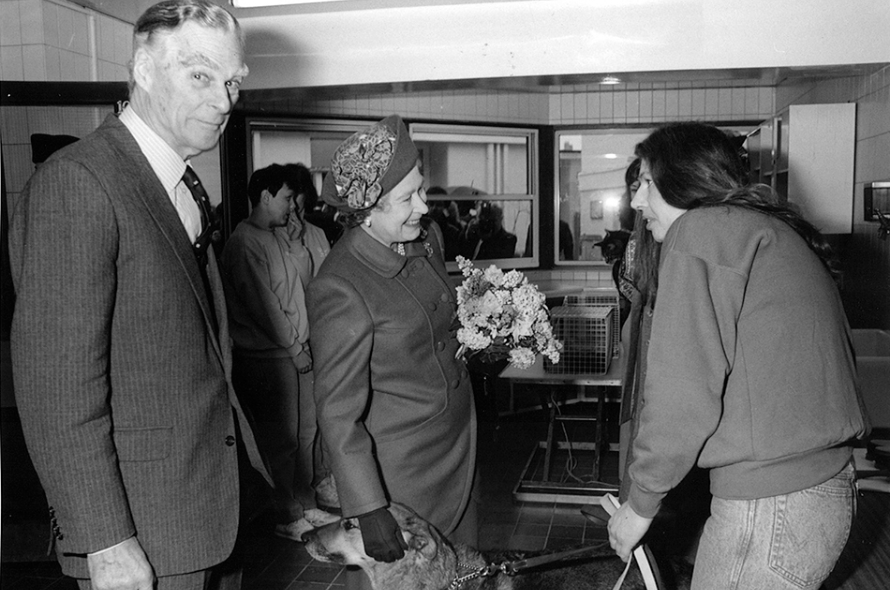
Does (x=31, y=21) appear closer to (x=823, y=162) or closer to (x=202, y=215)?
(x=202, y=215)

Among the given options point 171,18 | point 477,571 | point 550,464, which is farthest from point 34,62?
point 550,464

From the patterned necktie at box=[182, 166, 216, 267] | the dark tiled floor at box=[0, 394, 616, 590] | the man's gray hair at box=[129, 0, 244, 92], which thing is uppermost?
the man's gray hair at box=[129, 0, 244, 92]

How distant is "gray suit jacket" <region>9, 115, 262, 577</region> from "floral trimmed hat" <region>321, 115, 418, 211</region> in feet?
2.17

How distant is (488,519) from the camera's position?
4562 mm

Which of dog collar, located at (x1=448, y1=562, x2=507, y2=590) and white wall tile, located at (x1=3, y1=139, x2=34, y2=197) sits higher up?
white wall tile, located at (x1=3, y1=139, x2=34, y2=197)

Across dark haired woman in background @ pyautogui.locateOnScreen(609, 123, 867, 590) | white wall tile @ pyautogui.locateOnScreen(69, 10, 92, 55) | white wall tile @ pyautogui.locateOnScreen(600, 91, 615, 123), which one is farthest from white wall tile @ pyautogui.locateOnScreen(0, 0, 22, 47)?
white wall tile @ pyautogui.locateOnScreen(600, 91, 615, 123)

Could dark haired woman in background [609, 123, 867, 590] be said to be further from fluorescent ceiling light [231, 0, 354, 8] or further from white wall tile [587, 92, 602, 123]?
white wall tile [587, 92, 602, 123]

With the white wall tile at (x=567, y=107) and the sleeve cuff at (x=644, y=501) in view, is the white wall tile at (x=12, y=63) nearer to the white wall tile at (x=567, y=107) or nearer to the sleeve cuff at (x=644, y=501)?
the sleeve cuff at (x=644, y=501)

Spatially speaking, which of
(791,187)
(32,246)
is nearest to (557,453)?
(791,187)

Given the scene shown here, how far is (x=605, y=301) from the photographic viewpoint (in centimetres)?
686

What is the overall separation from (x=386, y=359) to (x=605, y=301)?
497 cm

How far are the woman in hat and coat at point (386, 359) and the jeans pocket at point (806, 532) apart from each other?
951 millimetres

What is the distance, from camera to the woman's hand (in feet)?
5.68

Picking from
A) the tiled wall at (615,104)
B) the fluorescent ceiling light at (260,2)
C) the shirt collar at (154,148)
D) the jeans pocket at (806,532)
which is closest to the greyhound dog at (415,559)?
the jeans pocket at (806,532)
